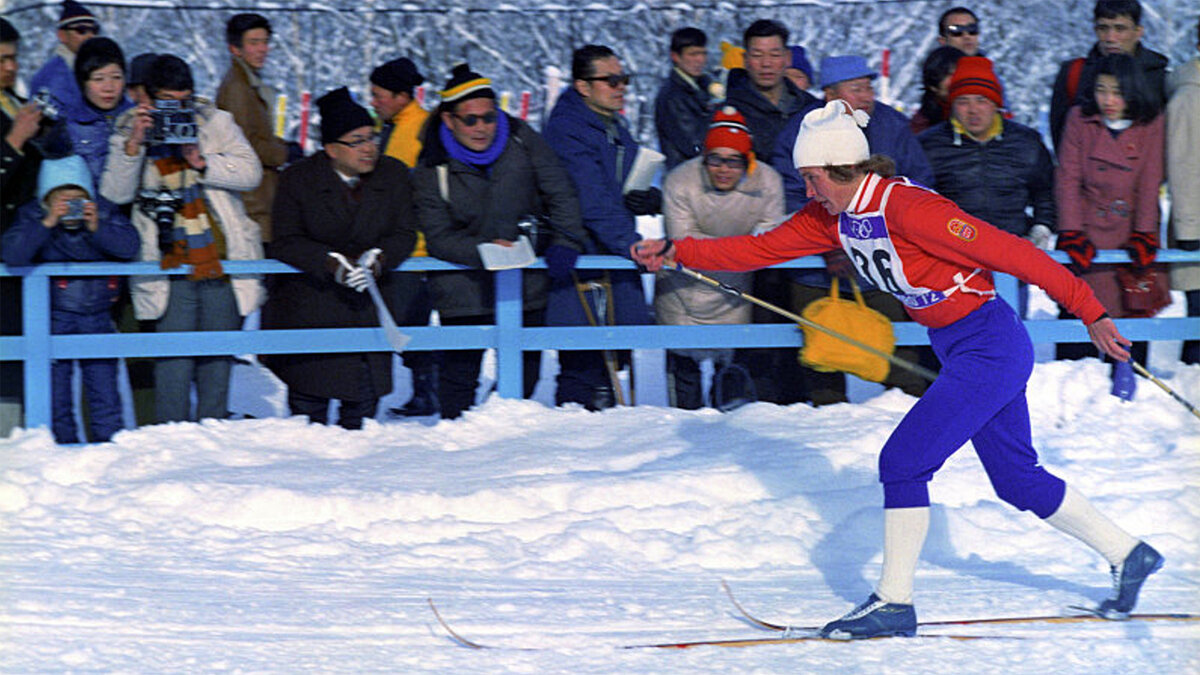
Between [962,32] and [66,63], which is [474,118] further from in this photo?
[962,32]

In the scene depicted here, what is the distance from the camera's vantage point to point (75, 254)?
707cm

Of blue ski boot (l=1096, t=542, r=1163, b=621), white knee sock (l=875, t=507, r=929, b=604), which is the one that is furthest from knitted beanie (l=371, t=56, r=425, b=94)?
blue ski boot (l=1096, t=542, r=1163, b=621)

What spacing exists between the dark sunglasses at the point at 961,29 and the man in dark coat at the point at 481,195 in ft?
8.06

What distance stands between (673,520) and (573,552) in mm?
534

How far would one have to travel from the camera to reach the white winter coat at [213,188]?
700 cm

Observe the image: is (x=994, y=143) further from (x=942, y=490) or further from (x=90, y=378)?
(x=90, y=378)

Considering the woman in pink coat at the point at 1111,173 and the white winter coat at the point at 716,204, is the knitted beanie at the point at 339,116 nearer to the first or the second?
the white winter coat at the point at 716,204

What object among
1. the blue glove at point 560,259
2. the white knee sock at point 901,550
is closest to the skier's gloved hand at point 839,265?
the blue glove at point 560,259

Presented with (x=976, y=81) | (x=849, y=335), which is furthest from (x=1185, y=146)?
(x=849, y=335)

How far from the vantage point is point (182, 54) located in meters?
23.8

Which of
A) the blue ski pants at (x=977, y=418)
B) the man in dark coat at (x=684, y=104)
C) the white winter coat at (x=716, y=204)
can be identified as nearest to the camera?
the blue ski pants at (x=977, y=418)

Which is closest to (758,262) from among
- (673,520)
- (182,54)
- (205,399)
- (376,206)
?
(673,520)

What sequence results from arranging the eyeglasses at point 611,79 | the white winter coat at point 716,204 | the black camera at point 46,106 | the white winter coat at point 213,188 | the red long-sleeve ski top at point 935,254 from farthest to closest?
1. the eyeglasses at point 611,79
2. the white winter coat at point 716,204
3. the white winter coat at point 213,188
4. the black camera at point 46,106
5. the red long-sleeve ski top at point 935,254

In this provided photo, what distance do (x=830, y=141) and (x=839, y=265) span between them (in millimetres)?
2853
